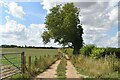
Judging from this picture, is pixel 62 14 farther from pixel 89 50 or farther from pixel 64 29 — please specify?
pixel 89 50

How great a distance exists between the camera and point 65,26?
5209 cm

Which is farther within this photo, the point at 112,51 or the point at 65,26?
the point at 65,26

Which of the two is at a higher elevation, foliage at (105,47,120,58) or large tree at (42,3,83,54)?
large tree at (42,3,83,54)

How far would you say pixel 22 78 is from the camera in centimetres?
1534

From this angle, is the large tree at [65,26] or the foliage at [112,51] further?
the large tree at [65,26]

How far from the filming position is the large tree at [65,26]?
52.7 m

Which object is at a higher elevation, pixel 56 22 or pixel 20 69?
pixel 56 22

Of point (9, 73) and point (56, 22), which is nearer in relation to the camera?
point (9, 73)

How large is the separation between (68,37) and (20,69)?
117 ft

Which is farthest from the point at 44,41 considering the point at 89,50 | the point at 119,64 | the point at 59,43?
the point at 119,64

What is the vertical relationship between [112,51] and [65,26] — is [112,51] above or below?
below

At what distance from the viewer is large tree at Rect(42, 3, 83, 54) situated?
173ft

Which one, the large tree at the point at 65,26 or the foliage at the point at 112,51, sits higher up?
the large tree at the point at 65,26

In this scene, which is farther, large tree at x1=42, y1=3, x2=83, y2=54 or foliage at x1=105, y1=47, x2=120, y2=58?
large tree at x1=42, y1=3, x2=83, y2=54
